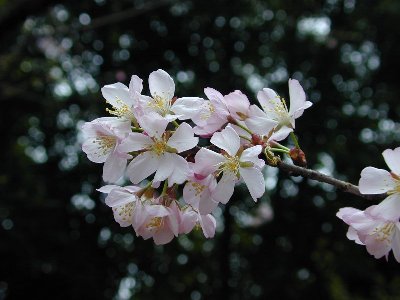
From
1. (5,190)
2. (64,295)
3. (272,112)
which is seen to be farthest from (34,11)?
(272,112)

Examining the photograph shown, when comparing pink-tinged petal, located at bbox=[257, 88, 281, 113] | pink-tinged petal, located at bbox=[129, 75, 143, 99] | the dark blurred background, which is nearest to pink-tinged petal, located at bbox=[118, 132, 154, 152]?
pink-tinged petal, located at bbox=[129, 75, 143, 99]

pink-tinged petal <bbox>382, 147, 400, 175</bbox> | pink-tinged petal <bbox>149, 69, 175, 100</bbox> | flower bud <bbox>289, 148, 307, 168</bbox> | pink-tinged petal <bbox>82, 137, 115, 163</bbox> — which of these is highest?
pink-tinged petal <bbox>382, 147, 400, 175</bbox>

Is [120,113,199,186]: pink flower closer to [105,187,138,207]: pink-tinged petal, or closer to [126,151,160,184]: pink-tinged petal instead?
[126,151,160,184]: pink-tinged petal

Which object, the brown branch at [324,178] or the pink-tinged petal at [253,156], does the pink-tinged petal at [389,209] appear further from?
the pink-tinged petal at [253,156]

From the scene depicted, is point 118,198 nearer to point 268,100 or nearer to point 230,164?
point 230,164

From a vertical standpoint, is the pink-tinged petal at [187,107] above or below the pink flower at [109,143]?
above

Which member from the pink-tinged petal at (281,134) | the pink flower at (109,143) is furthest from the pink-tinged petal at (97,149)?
the pink-tinged petal at (281,134)

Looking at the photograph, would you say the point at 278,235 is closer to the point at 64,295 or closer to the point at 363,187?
the point at 64,295
